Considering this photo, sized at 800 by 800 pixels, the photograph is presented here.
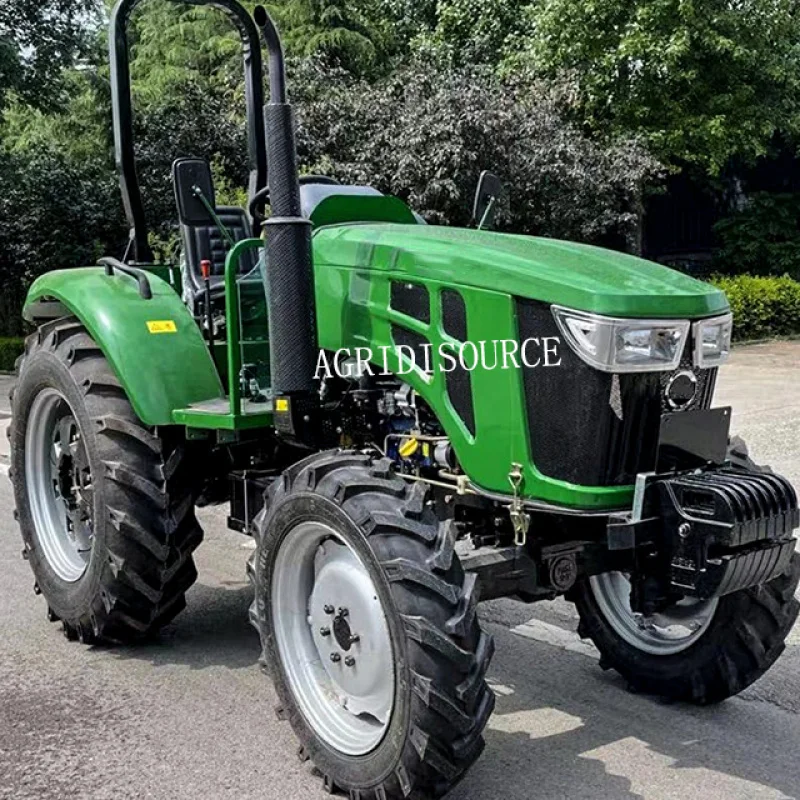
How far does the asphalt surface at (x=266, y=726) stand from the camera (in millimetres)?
3543

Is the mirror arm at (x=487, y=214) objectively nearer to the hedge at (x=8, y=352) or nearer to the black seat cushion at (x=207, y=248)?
the black seat cushion at (x=207, y=248)

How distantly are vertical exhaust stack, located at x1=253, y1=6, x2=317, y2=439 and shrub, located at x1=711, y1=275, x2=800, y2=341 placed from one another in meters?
→ 16.0

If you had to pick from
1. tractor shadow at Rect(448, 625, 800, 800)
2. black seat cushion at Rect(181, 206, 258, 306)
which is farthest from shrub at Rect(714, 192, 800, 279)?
tractor shadow at Rect(448, 625, 800, 800)

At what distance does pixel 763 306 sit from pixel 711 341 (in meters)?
16.4

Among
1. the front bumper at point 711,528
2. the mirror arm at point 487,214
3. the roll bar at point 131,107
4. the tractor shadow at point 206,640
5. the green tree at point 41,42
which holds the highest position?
the green tree at point 41,42

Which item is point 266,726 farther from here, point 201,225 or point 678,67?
point 678,67

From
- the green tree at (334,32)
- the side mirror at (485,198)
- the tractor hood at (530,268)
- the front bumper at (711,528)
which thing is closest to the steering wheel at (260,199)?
the side mirror at (485,198)

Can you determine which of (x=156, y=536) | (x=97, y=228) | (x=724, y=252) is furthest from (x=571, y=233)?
(x=156, y=536)

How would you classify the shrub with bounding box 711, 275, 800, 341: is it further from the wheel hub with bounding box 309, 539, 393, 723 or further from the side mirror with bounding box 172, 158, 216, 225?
the wheel hub with bounding box 309, 539, 393, 723

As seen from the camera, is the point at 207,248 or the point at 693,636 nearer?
the point at 693,636

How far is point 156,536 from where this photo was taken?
14.5 ft

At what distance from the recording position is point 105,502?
4.43 metres

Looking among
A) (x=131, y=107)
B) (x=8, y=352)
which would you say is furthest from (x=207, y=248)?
(x=8, y=352)

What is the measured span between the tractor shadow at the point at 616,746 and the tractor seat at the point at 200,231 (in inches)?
84.0
